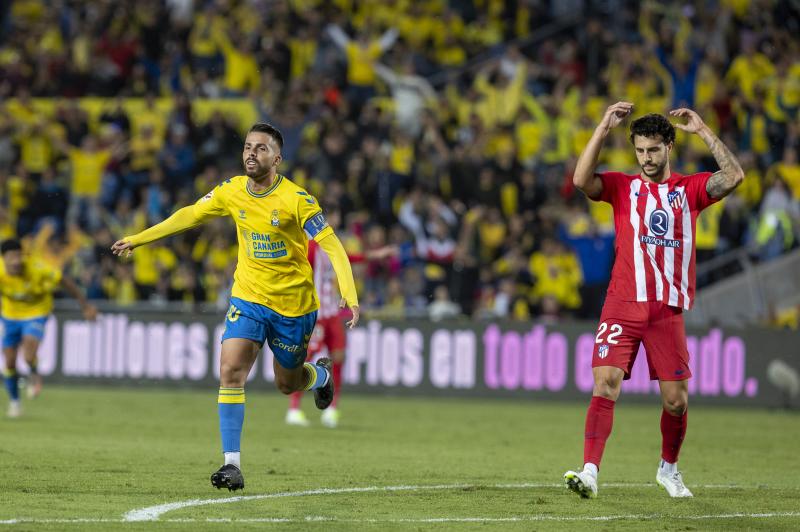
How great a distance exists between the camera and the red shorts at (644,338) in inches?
353

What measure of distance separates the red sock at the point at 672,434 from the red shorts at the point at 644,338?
0.39 m

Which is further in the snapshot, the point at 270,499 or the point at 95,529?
the point at 270,499

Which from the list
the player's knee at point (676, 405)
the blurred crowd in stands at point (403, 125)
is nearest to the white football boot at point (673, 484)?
the player's knee at point (676, 405)

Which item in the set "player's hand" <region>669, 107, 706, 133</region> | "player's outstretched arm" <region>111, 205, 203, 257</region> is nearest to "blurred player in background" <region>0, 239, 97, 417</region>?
"player's outstretched arm" <region>111, 205, 203, 257</region>

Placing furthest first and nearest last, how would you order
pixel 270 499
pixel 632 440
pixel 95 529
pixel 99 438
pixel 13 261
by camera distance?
pixel 13 261 → pixel 632 440 → pixel 99 438 → pixel 270 499 → pixel 95 529

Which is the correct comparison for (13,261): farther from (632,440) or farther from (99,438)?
(632,440)

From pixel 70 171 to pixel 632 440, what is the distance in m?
13.1

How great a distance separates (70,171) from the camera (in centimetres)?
2427

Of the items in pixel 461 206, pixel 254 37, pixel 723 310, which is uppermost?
pixel 254 37

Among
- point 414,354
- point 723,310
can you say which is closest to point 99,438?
point 414,354

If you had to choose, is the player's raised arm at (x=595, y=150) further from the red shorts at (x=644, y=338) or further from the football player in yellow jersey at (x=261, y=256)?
the football player in yellow jersey at (x=261, y=256)

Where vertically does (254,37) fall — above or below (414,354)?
above

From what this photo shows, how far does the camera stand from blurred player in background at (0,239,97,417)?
16000 millimetres

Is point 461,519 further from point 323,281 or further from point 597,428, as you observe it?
point 323,281
